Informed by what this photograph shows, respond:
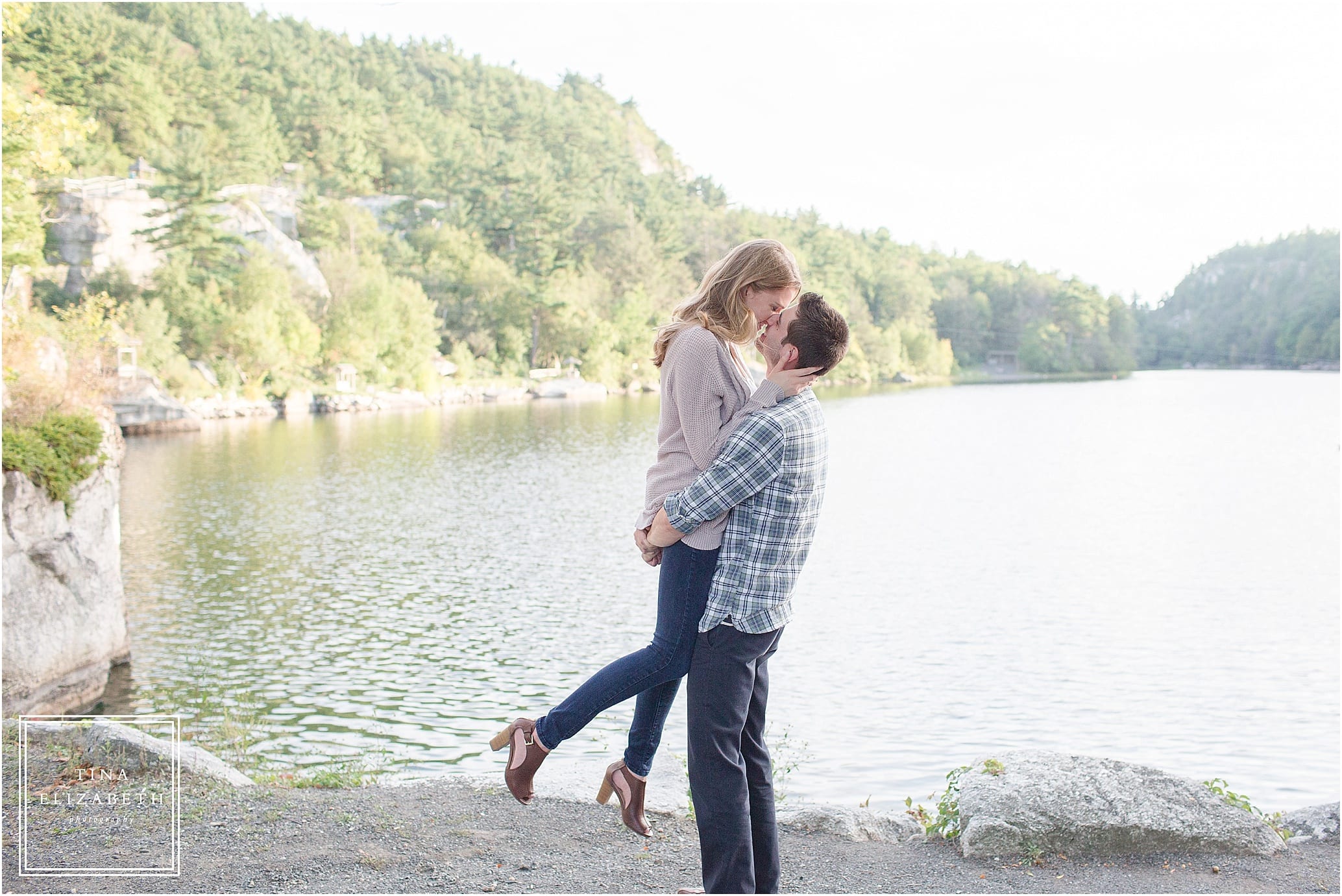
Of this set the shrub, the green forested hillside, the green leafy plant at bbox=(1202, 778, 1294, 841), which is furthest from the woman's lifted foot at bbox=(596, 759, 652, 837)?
the green forested hillside

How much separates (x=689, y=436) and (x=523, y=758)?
115 cm

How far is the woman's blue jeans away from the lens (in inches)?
117

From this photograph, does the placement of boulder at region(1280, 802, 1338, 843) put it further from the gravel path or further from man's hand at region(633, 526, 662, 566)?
man's hand at region(633, 526, 662, 566)

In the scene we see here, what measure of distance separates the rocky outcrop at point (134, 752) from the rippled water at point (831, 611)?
183 cm

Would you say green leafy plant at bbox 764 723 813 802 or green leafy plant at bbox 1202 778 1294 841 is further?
green leafy plant at bbox 764 723 813 802

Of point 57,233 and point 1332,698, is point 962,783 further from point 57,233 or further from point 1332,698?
point 57,233

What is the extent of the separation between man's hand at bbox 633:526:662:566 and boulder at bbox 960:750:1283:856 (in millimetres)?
2053

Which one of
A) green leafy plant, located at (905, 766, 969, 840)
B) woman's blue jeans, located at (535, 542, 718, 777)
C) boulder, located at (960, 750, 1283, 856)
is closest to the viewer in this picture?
woman's blue jeans, located at (535, 542, 718, 777)

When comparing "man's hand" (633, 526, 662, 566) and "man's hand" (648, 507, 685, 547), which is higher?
"man's hand" (648, 507, 685, 547)

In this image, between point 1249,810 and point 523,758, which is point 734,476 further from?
point 1249,810

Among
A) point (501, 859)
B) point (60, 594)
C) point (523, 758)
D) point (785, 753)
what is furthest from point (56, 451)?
point (523, 758)

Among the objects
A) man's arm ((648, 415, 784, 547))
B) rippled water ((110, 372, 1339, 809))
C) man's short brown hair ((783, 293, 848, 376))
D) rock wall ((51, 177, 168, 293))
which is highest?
rock wall ((51, 177, 168, 293))

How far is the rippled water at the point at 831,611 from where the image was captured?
829 cm

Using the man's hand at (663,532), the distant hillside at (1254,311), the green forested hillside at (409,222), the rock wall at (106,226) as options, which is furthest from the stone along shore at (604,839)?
the distant hillside at (1254,311)
